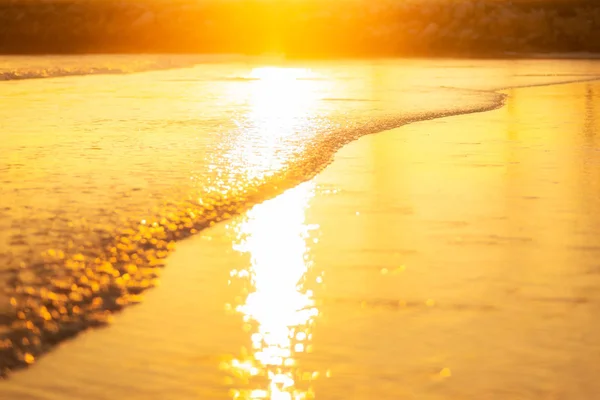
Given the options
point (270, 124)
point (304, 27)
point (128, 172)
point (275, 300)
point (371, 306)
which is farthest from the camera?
point (304, 27)

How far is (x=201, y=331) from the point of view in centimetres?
370

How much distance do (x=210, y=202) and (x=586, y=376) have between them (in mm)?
3325

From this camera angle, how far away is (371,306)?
4.00m

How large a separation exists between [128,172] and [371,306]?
11.6 feet

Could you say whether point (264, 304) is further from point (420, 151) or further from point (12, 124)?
point (12, 124)

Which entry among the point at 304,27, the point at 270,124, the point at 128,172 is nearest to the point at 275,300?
the point at 128,172

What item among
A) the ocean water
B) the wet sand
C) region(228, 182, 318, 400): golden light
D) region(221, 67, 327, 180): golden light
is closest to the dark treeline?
region(221, 67, 327, 180): golden light

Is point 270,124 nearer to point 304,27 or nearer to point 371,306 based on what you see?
point 371,306

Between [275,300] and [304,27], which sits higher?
[304,27]

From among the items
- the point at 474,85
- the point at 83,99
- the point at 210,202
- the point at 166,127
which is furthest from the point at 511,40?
the point at 210,202

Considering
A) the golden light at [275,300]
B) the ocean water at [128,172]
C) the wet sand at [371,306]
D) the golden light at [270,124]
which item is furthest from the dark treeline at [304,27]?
the golden light at [275,300]

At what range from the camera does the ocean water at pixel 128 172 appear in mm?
4148

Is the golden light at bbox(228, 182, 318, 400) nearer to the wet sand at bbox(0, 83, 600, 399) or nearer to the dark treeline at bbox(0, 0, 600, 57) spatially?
the wet sand at bbox(0, 83, 600, 399)

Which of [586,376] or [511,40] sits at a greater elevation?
[511,40]
